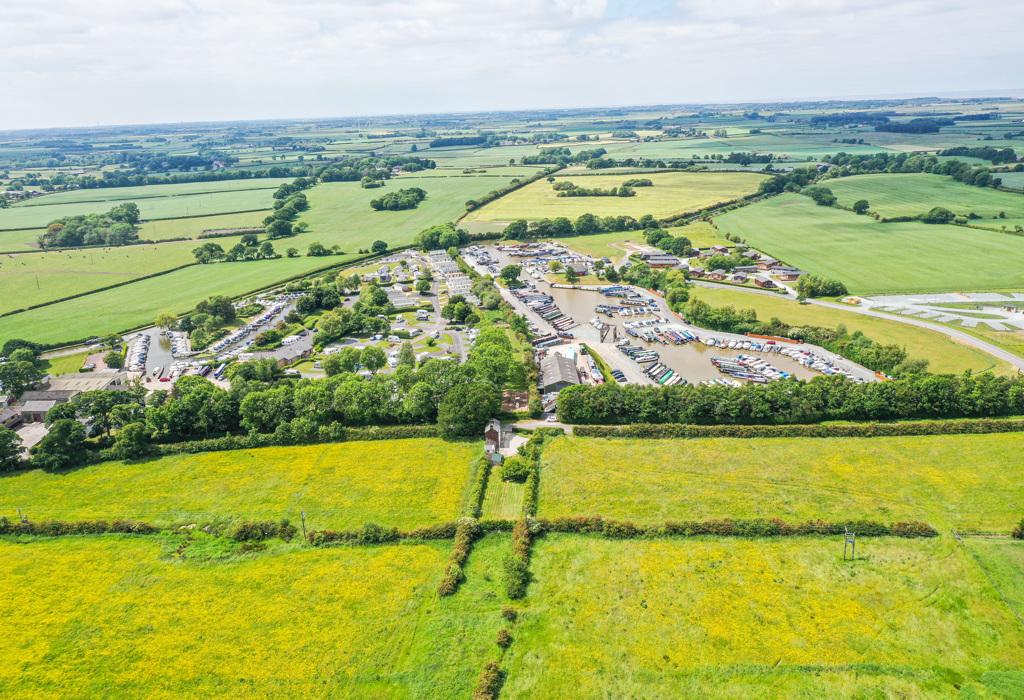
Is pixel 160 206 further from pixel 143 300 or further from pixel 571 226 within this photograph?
pixel 571 226

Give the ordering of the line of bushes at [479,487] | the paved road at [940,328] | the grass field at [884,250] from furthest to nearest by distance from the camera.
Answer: the grass field at [884,250] → the paved road at [940,328] → the line of bushes at [479,487]

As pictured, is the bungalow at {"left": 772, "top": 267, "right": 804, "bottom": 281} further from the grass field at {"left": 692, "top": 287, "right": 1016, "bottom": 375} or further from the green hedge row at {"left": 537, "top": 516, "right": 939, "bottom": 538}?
the green hedge row at {"left": 537, "top": 516, "right": 939, "bottom": 538}

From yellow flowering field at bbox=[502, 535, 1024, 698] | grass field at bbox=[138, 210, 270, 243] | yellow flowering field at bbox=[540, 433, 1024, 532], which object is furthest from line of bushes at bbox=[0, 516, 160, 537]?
grass field at bbox=[138, 210, 270, 243]

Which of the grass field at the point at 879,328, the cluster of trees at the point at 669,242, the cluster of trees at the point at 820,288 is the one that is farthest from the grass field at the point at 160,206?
the cluster of trees at the point at 820,288

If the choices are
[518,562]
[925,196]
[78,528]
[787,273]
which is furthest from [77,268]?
[925,196]

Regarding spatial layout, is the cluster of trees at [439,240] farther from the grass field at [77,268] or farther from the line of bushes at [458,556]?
the line of bushes at [458,556]

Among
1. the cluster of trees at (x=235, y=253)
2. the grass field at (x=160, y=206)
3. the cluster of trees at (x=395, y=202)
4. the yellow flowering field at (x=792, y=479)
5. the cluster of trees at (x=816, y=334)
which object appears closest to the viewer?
the yellow flowering field at (x=792, y=479)
